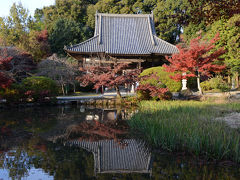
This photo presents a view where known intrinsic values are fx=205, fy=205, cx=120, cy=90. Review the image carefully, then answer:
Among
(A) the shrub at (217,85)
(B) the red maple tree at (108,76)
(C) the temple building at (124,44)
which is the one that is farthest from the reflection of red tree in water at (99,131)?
(A) the shrub at (217,85)

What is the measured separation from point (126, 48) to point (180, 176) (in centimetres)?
1164

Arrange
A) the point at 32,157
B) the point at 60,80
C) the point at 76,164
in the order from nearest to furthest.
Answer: the point at 76,164 < the point at 32,157 < the point at 60,80

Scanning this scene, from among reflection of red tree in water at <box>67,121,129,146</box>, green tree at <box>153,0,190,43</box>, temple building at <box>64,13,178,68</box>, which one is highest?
green tree at <box>153,0,190,43</box>

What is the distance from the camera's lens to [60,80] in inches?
514

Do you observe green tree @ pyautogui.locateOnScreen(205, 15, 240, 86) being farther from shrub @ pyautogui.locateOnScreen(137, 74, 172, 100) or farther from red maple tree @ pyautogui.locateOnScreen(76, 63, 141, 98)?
red maple tree @ pyautogui.locateOnScreen(76, 63, 141, 98)

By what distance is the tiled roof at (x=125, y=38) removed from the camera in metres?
13.5

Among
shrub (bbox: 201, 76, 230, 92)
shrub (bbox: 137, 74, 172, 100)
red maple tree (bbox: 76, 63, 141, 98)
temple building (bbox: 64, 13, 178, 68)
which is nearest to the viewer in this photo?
red maple tree (bbox: 76, 63, 141, 98)

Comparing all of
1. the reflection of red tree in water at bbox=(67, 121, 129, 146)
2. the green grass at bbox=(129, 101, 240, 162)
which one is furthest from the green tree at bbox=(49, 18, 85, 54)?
the green grass at bbox=(129, 101, 240, 162)

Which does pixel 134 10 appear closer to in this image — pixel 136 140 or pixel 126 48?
pixel 126 48

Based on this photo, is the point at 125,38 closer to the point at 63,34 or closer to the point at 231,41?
the point at 231,41

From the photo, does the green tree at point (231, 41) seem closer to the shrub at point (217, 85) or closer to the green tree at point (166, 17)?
the shrub at point (217, 85)

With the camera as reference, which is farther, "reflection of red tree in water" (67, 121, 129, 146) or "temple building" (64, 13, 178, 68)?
"temple building" (64, 13, 178, 68)

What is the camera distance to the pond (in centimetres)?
302

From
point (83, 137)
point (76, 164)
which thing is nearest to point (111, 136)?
point (83, 137)
